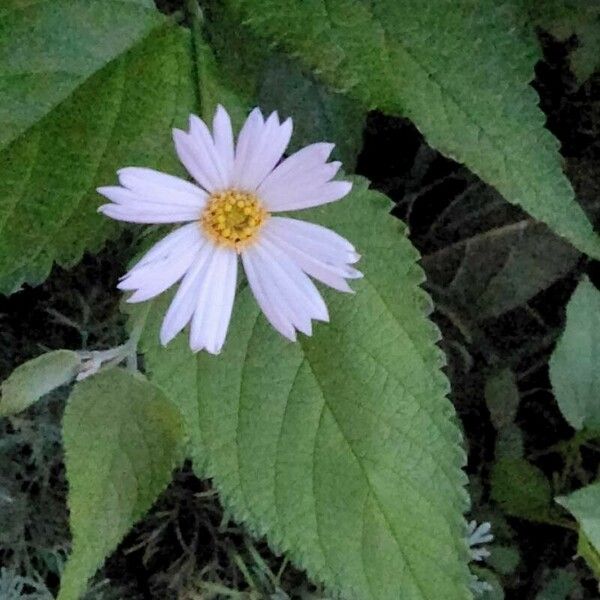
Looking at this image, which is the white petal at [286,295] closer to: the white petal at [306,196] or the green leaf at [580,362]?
the white petal at [306,196]

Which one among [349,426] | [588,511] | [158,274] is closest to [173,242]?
[158,274]

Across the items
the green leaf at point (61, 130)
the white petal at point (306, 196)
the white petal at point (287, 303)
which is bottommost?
the white petal at point (287, 303)

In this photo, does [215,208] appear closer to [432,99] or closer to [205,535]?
[432,99]

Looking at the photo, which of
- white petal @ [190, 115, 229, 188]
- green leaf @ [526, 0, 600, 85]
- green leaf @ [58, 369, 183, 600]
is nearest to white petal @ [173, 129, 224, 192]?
white petal @ [190, 115, 229, 188]

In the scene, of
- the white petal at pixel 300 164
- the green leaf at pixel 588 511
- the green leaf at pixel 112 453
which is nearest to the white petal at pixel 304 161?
the white petal at pixel 300 164

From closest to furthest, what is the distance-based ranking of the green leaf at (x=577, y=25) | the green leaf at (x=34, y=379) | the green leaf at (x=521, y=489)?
the green leaf at (x=34, y=379) < the green leaf at (x=577, y=25) < the green leaf at (x=521, y=489)

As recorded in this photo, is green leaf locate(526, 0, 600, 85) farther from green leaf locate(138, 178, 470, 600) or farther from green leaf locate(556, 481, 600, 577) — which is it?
green leaf locate(556, 481, 600, 577)

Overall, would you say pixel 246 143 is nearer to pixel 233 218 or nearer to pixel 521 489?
pixel 233 218
